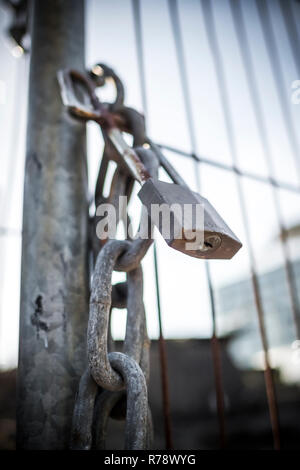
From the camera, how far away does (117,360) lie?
1.83 feet

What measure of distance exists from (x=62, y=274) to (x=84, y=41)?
1.86 feet

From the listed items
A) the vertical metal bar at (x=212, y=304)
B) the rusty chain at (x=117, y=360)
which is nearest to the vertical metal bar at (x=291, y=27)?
the vertical metal bar at (x=212, y=304)

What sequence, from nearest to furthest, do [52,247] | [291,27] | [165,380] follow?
[52,247], [165,380], [291,27]

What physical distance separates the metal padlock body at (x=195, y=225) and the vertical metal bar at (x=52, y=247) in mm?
200

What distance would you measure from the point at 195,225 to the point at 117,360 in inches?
9.2

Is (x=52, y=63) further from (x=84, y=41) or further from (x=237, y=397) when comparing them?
(x=237, y=397)

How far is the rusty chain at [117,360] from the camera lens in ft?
1.73

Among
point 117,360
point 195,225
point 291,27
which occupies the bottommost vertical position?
point 117,360

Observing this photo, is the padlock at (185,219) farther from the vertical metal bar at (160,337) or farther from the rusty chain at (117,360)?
the vertical metal bar at (160,337)

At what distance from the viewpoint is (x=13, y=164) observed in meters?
Result: 1.64

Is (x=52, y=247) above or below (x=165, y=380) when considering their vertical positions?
above

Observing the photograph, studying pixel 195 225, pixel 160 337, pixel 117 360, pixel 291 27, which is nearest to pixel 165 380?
pixel 160 337

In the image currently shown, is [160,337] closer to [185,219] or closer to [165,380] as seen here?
[165,380]
